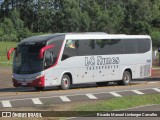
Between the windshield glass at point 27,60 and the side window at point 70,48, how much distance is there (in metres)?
1.61

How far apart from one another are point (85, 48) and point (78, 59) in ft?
2.95

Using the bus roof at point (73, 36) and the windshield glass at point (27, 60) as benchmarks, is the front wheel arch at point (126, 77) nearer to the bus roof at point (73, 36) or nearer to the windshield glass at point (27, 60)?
the bus roof at point (73, 36)

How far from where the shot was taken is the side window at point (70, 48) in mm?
28188

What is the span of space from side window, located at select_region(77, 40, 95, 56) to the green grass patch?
7237mm

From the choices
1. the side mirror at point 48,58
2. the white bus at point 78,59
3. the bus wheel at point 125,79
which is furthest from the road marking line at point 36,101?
the bus wheel at point 125,79

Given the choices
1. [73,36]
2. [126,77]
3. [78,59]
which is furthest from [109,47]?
[73,36]

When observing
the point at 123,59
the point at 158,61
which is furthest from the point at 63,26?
the point at 123,59

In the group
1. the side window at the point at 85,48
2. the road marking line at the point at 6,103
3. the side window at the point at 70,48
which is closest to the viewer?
the road marking line at the point at 6,103

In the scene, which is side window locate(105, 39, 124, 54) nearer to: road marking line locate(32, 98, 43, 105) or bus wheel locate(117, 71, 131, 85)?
bus wheel locate(117, 71, 131, 85)

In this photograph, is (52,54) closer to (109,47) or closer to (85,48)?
(85,48)

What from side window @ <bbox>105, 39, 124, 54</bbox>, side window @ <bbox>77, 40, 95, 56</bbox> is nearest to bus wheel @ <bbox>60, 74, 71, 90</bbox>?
side window @ <bbox>77, 40, 95, 56</bbox>

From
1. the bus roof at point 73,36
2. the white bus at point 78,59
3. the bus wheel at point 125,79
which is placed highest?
the bus roof at point 73,36

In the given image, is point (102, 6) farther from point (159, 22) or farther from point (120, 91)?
point (120, 91)

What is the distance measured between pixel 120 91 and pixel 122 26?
307ft
